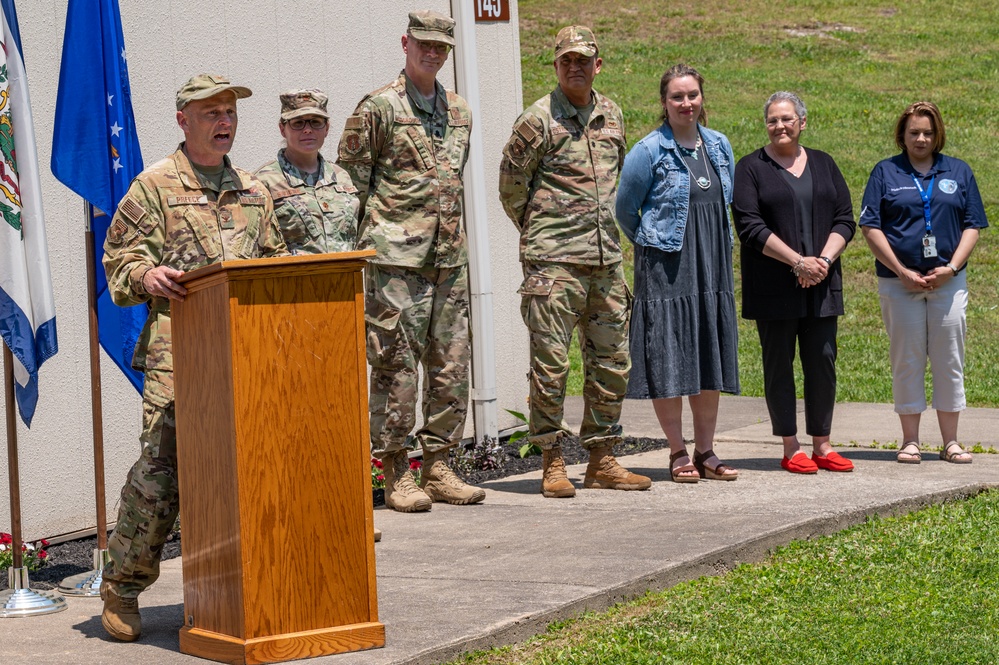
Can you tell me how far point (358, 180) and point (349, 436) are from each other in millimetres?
2762

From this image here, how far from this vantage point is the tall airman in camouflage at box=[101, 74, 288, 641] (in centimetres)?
521

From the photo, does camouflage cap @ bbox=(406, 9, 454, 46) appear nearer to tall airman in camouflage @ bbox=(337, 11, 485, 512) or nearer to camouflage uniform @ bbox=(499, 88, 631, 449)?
tall airman in camouflage @ bbox=(337, 11, 485, 512)

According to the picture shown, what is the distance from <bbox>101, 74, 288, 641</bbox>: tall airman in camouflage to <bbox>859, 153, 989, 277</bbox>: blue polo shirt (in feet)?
15.2

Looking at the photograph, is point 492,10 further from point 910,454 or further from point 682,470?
point 910,454

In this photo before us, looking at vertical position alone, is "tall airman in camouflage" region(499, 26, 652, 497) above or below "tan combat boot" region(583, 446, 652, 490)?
above

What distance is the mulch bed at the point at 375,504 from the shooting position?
6812 mm

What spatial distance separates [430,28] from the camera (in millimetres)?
7273

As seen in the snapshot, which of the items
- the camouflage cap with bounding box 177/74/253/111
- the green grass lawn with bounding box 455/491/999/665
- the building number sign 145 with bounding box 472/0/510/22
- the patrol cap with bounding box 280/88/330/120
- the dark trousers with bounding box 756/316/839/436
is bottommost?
the green grass lawn with bounding box 455/491/999/665

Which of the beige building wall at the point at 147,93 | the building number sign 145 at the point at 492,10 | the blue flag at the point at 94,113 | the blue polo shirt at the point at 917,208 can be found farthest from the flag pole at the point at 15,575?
the blue polo shirt at the point at 917,208

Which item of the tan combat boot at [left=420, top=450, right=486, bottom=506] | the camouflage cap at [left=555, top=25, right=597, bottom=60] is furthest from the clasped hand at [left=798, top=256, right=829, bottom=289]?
the tan combat boot at [left=420, top=450, right=486, bottom=506]

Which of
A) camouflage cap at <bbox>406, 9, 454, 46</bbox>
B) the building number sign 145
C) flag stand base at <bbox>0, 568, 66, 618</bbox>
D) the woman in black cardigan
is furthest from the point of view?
the building number sign 145

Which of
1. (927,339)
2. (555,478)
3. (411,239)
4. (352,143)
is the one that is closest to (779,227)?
(927,339)

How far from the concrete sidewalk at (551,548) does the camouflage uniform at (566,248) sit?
0.60 meters

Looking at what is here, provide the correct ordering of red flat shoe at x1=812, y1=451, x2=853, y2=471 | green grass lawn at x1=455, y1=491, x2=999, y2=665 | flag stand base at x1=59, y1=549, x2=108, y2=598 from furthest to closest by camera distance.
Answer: red flat shoe at x1=812, y1=451, x2=853, y2=471 < flag stand base at x1=59, y1=549, x2=108, y2=598 < green grass lawn at x1=455, y1=491, x2=999, y2=665
